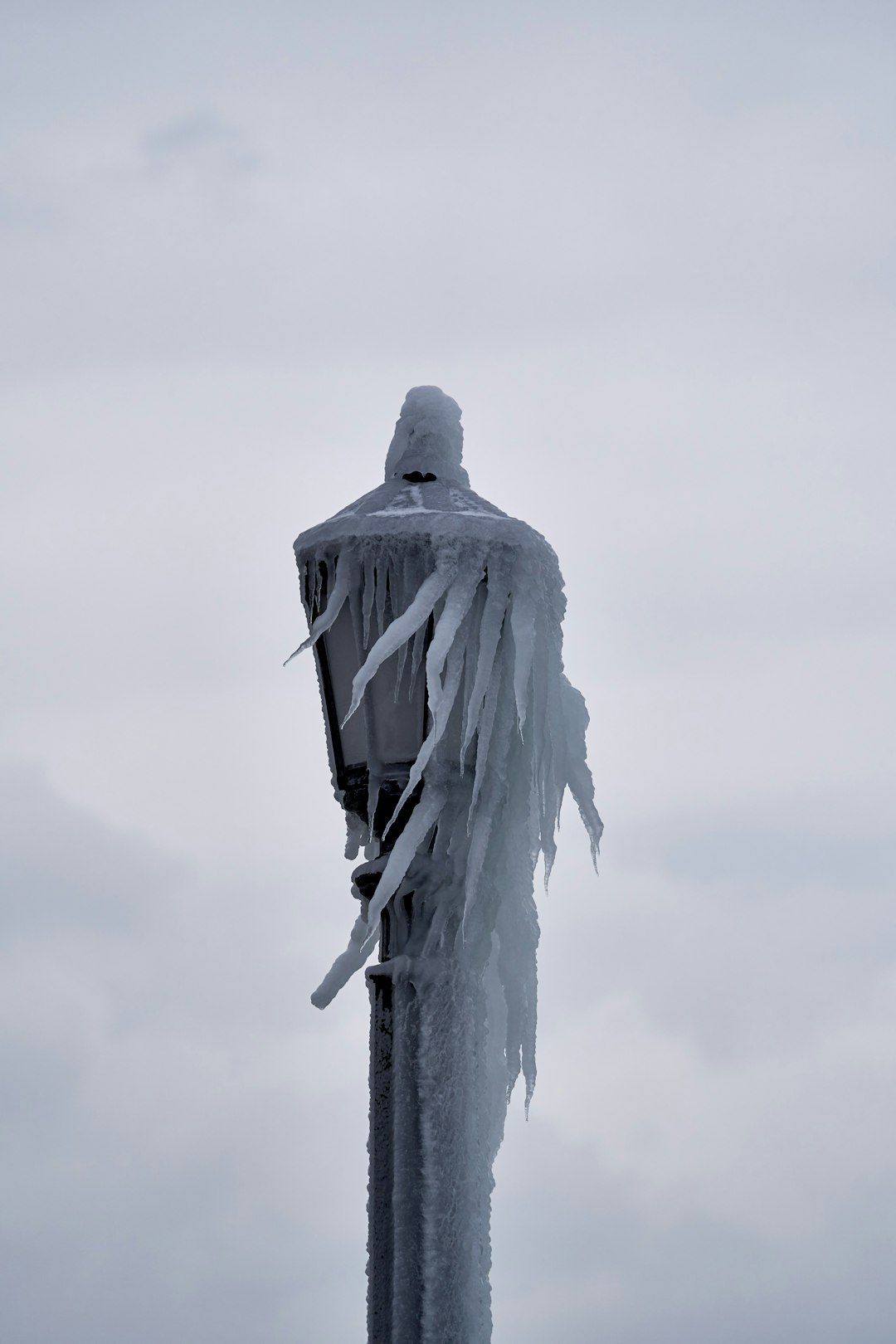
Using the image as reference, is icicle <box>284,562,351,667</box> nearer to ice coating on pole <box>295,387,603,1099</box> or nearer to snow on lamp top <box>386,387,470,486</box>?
ice coating on pole <box>295,387,603,1099</box>

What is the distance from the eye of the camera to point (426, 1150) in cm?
531

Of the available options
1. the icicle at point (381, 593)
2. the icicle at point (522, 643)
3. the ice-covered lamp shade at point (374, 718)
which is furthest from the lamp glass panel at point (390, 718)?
the icicle at point (522, 643)

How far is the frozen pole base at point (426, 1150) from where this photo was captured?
521 cm

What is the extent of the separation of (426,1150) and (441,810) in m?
0.96

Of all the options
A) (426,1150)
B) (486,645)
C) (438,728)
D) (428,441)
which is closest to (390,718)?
(438,728)

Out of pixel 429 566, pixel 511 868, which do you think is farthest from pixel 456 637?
pixel 511 868

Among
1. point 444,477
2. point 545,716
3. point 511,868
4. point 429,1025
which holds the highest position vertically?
point 444,477

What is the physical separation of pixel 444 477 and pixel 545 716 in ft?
3.08

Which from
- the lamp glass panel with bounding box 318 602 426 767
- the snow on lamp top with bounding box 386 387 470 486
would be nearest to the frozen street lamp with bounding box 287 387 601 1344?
the lamp glass panel with bounding box 318 602 426 767

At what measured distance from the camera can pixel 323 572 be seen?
19.2 ft

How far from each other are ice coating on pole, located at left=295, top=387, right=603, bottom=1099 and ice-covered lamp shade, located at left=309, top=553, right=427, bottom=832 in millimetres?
16

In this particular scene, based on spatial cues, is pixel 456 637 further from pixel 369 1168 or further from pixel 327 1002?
pixel 369 1168

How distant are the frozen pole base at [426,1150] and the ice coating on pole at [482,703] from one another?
0.44 ft

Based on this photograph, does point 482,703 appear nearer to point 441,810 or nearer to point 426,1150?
point 441,810
